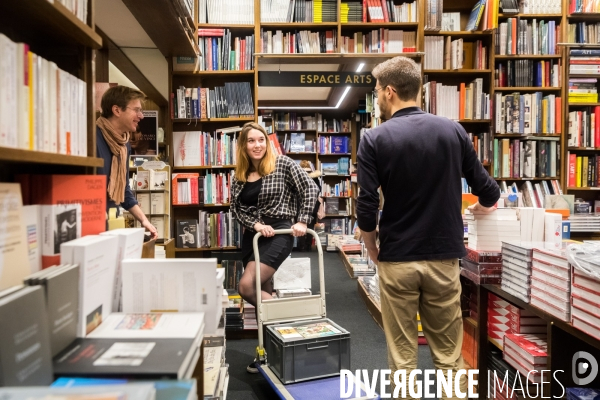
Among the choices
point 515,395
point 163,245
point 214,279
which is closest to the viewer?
point 214,279

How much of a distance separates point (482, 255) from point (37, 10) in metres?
1.91

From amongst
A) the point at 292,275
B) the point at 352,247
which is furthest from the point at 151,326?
the point at 352,247

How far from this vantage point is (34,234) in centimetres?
102

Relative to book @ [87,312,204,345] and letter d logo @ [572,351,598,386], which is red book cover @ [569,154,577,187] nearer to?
letter d logo @ [572,351,598,386]

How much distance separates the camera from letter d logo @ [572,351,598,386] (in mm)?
1591

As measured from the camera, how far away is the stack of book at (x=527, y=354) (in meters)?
1.74

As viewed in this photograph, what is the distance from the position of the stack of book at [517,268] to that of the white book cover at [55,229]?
1.64m

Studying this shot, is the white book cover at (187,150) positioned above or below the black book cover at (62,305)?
above

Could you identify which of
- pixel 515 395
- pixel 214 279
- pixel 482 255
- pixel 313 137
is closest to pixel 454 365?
pixel 515 395

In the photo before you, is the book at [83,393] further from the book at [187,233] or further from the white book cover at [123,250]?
the book at [187,233]

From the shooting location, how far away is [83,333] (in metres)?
0.99

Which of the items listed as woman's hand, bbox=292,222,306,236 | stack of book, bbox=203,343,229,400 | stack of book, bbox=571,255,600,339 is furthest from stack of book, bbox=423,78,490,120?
stack of book, bbox=203,343,229,400

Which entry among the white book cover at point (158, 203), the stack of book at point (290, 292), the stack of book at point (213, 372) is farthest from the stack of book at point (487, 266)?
the white book cover at point (158, 203)

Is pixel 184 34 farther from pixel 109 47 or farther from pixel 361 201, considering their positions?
pixel 361 201
